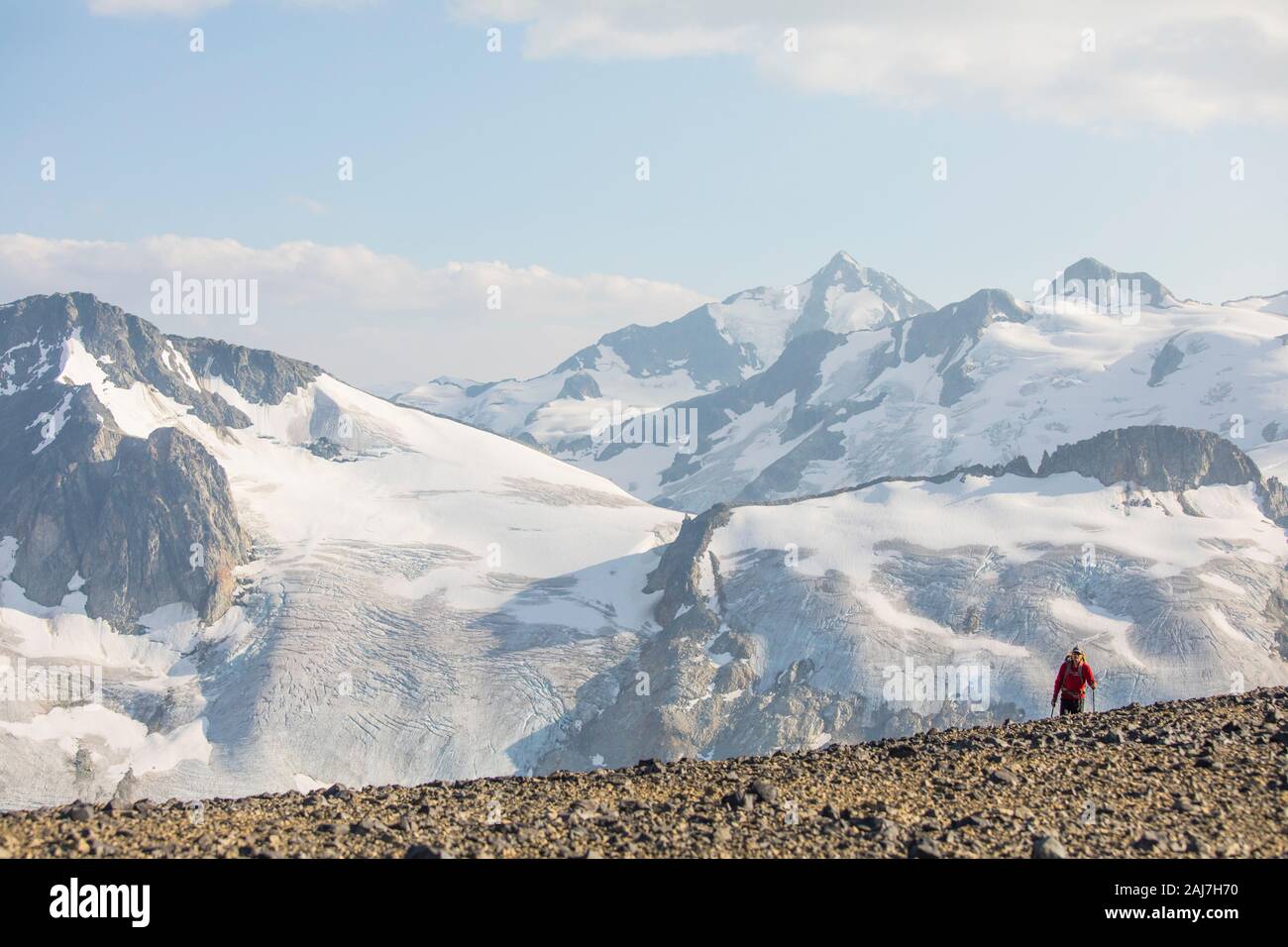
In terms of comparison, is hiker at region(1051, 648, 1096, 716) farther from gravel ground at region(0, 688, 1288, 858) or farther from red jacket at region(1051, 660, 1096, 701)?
gravel ground at region(0, 688, 1288, 858)

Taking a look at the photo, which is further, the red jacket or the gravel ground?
the red jacket

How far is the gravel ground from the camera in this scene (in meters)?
23.6

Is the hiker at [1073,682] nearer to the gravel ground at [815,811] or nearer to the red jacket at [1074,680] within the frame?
the red jacket at [1074,680]

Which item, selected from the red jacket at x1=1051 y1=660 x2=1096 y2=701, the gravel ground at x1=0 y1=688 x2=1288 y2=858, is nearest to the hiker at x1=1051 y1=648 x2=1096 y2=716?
the red jacket at x1=1051 y1=660 x2=1096 y2=701

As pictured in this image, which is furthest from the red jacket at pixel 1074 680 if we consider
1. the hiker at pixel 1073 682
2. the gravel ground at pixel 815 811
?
the gravel ground at pixel 815 811

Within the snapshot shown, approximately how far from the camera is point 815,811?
26.0 m

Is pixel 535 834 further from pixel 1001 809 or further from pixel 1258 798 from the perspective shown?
pixel 1258 798

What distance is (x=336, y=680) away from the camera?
196250 mm

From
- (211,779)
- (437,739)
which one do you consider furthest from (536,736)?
(211,779)

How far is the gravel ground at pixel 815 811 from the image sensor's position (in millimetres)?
23578

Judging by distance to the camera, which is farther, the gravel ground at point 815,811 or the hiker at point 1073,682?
the hiker at point 1073,682

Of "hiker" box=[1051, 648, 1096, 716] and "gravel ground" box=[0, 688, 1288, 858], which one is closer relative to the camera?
"gravel ground" box=[0, 688, 1288, 858]
